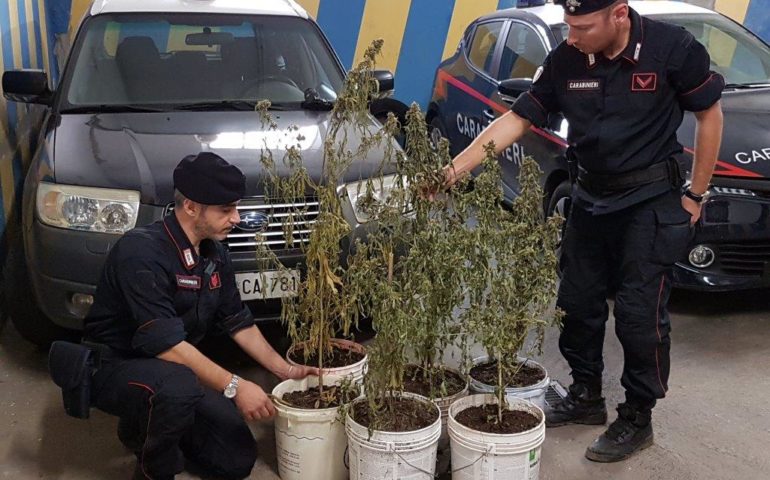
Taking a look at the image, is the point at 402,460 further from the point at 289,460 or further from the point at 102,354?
the point at 102,354

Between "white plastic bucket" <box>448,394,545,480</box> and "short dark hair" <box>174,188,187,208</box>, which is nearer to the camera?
"white plastic bucket" <box>448,394,545,480</box>

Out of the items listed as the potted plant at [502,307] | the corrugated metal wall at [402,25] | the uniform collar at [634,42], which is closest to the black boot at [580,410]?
the potted plant at [502,307]

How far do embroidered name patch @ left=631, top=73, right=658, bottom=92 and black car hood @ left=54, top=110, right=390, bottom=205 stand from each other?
1012 millimetres

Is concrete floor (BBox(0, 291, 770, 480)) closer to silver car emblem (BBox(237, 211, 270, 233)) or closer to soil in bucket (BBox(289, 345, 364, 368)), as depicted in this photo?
soil in bucket (BBox(289, 345, 364, 368))

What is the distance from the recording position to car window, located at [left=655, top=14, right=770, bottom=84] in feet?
16.0

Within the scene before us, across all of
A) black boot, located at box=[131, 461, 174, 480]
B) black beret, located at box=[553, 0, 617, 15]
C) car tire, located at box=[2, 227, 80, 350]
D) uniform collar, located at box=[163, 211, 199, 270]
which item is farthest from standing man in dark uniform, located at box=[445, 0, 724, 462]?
car tire, located at box=[2, 227, 80, 350]

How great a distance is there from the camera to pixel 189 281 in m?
2.82

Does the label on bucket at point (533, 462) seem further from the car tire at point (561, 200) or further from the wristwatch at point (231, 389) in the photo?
the car tire at point (561, 200)

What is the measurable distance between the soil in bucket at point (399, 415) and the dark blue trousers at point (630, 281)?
79 centimetres

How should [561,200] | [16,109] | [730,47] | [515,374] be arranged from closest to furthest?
[515,374] < [561,200] < [730,47] < [16,109]

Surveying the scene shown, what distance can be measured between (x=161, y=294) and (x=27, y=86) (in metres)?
2.06

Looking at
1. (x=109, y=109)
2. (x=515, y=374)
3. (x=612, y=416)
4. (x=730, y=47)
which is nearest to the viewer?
(x=515, y=374)

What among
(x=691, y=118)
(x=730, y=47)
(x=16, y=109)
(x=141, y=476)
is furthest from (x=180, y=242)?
(x=730, y=47)

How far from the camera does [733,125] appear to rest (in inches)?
164
